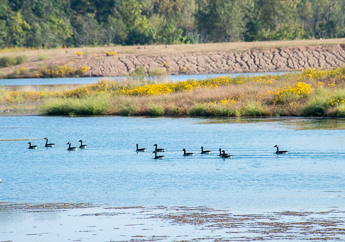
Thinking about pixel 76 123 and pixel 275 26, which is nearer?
pixel 76 123

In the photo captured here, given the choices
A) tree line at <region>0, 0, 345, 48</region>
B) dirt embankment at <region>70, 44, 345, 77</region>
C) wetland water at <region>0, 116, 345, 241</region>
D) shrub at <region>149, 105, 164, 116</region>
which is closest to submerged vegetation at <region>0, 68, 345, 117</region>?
shrub at <region>149, 105, 164, 116</region>

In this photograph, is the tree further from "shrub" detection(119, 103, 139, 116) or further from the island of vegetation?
"shrub" detection(119, 103, 139, 116)

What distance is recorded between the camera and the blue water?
14.4m

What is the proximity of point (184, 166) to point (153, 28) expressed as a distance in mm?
87059

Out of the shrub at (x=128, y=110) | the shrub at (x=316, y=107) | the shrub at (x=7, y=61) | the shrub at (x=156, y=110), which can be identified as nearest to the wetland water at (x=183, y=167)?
the shrub at (x=316, y=107)

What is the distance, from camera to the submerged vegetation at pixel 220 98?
→ 109 ft

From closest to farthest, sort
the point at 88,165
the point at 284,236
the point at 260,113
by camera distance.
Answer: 1. the point at 284,236
2. the point at 88,165
3. the point at 260,113

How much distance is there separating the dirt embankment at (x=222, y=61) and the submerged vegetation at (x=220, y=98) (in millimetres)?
36332

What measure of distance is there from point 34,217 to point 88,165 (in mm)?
7708

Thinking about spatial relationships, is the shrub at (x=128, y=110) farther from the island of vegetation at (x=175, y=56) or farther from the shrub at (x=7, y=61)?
the shrub at (x=7, y=61)

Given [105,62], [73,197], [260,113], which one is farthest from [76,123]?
[105,62]

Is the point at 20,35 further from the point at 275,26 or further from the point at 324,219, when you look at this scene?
the point at 324,219

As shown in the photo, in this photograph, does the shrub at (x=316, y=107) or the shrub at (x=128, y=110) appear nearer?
the shrub at (x=316, y=107)

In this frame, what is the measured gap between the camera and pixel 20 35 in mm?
100000
